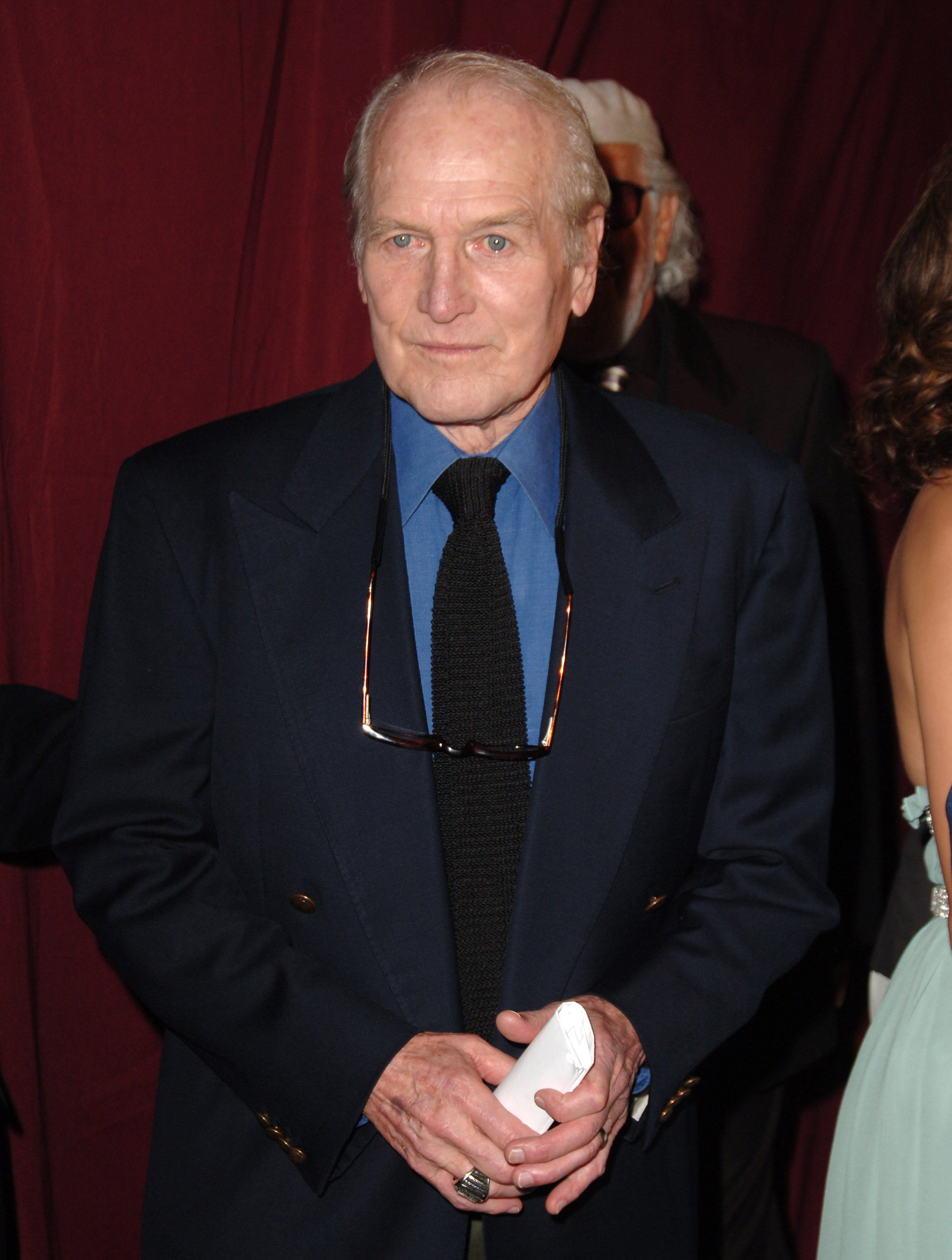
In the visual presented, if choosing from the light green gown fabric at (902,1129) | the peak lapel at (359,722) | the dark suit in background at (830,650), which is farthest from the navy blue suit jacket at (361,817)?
the dark suit in background at (830,650)

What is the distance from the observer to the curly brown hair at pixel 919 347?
4.17 ft

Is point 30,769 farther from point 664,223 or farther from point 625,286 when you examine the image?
point 664,223

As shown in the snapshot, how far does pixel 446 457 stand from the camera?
1155mm

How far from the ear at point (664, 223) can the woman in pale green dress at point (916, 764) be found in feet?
1.66

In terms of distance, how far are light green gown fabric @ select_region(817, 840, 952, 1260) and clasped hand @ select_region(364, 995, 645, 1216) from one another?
0.36 metres

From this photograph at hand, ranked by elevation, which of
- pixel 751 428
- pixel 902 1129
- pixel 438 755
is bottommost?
pixel 902 1129

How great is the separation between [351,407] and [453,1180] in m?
0.73

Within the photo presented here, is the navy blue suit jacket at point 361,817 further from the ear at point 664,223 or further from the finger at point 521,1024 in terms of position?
the ear at point 664,223

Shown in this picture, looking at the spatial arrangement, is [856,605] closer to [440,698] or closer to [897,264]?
[897,264]

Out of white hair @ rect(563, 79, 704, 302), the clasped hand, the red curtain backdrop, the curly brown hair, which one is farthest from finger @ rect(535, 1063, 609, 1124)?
white hair @ rect(563, 79, 704, 302)

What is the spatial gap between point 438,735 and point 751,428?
97 cm

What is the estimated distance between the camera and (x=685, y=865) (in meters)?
1.17

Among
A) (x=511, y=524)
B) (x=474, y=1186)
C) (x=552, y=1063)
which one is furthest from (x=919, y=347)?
(x=474, y=1186)

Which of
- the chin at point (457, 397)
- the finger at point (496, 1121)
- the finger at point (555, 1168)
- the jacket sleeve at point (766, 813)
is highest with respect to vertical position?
the chin at point (457, 397)
